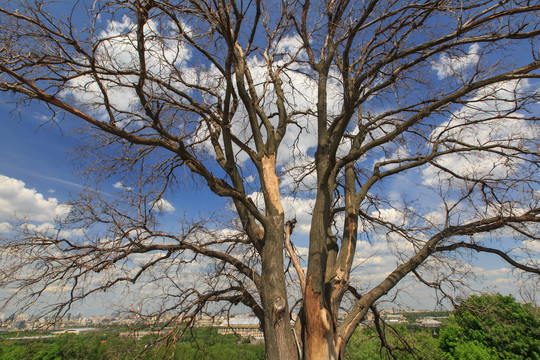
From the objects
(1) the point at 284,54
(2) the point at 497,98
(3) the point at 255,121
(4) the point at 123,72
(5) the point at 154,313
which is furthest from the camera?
(1) the point at 284,54

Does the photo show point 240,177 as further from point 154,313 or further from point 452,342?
point 452,342

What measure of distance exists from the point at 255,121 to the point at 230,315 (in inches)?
125

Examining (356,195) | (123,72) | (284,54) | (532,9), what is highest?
(284,54)

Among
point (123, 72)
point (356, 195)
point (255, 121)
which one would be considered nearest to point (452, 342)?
point (356, 195)

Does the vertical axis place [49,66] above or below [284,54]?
below

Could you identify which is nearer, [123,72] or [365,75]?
[365,75]

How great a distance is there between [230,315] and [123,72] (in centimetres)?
390

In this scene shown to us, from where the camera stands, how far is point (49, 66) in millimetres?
3373

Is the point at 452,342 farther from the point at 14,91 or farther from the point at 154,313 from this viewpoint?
the point at 14,91

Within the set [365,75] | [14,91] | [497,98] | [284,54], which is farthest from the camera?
[284,54]

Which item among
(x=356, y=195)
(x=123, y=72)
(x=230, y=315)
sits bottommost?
(x=230, y=315)

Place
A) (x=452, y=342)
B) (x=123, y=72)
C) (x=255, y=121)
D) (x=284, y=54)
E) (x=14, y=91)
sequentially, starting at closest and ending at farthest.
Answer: (x=14, y=91)
(x=123, y=72)
(x=255, y=121)
(x=284, y=54)
(x=452, y=342)

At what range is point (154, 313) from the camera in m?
4.55

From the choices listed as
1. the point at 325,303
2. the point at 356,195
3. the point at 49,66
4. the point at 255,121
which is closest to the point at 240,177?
the point at 255,121
